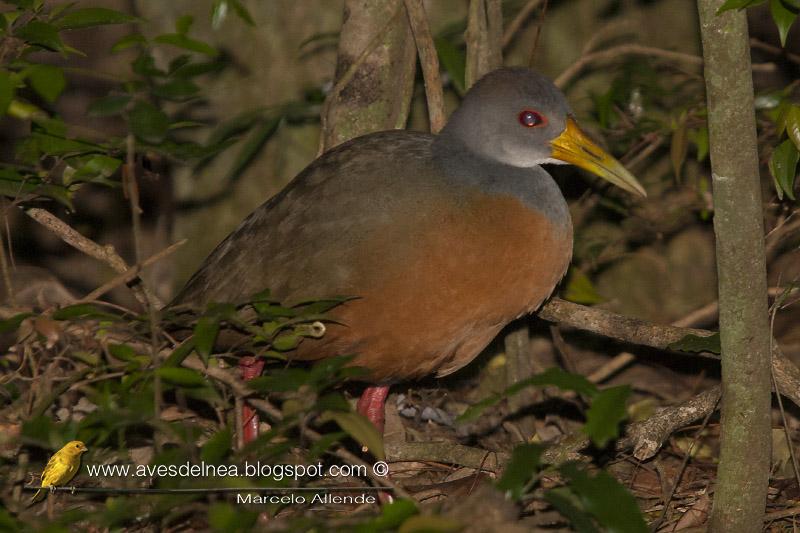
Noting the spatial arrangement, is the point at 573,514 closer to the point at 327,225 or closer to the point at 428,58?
the point at 327,225

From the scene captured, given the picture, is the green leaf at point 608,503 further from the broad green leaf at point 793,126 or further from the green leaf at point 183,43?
the green leaf at point 183,43

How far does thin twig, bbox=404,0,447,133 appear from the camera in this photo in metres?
4.42

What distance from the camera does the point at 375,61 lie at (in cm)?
466

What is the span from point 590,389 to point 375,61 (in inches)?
100

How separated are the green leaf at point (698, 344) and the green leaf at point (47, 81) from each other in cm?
234

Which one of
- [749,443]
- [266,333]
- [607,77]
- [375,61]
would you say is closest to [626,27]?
[607,77]

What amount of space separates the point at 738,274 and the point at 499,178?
41.3 inches

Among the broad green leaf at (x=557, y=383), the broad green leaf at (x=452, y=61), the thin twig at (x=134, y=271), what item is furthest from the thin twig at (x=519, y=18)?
the broad green leaf at (x=557, y=383)

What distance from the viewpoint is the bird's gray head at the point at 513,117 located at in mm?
4025

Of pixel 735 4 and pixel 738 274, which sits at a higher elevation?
pixel 735 4

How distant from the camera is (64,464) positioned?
3.15m

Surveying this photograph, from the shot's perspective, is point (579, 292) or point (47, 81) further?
point (579, 292)

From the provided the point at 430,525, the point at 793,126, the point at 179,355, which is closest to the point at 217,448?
the point at 179,355

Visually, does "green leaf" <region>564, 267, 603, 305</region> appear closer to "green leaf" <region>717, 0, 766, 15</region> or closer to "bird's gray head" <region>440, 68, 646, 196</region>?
"bird's gray head" <region>440, 68, 646, 196</region>
